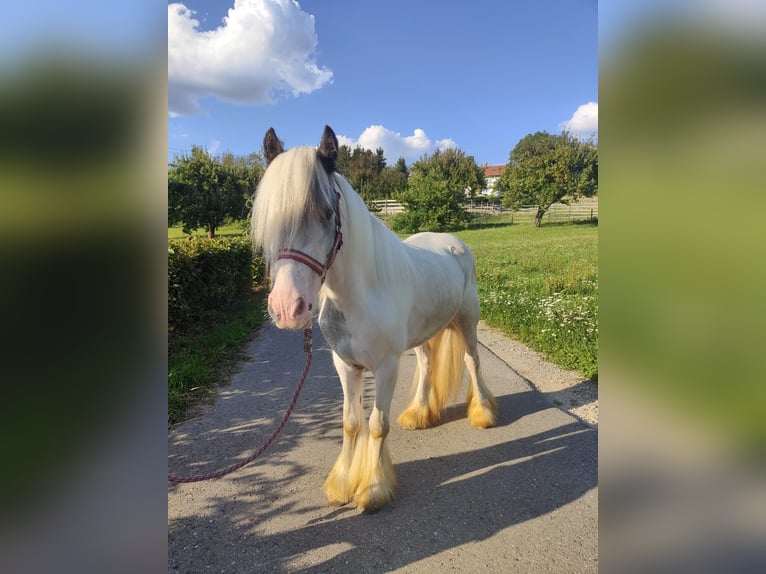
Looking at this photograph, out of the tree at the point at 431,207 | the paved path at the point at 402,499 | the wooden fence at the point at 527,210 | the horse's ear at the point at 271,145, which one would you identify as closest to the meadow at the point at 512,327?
the paved path at the point at 402,499

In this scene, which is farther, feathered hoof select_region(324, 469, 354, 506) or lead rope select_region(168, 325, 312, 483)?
feathered hoof select_region(324, 469, 354, 506)

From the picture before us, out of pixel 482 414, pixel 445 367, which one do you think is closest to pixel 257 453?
pixel 445 367

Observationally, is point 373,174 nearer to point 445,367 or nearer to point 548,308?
point 548,308

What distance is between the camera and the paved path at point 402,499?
2188 mm

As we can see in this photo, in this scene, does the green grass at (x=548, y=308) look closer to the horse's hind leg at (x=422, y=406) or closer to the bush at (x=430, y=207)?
the horse's hind leg at (x=422, y=406)

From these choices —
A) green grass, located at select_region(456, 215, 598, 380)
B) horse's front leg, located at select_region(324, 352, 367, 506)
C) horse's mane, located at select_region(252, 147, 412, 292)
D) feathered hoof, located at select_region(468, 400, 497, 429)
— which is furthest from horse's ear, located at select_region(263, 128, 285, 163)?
green grass, located at select_region(456, 215, 598, 380)

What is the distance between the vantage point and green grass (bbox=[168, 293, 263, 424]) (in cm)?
423

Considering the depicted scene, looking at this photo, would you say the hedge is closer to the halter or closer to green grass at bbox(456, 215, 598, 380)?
the halter

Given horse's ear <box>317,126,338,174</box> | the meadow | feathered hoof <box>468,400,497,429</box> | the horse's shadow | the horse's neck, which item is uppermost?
horse's ear <box>317,126,338,174</box>

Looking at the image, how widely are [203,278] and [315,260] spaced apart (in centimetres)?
608

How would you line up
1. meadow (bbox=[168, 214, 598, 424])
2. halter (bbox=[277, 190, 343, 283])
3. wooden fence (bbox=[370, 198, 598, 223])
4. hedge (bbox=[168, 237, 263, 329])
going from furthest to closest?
wooden fence (bbox=[370, 198, 598, 223]) → hedge (bbox=[168, 237, 263, 329]) → meadow (bbox=[168, 214, 598, 424]) → halter (bbox=[277, 190, 343, 283])

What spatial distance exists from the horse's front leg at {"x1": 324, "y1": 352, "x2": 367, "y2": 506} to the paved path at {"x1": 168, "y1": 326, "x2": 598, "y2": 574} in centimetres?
10

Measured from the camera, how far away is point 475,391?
3744 millimetres
